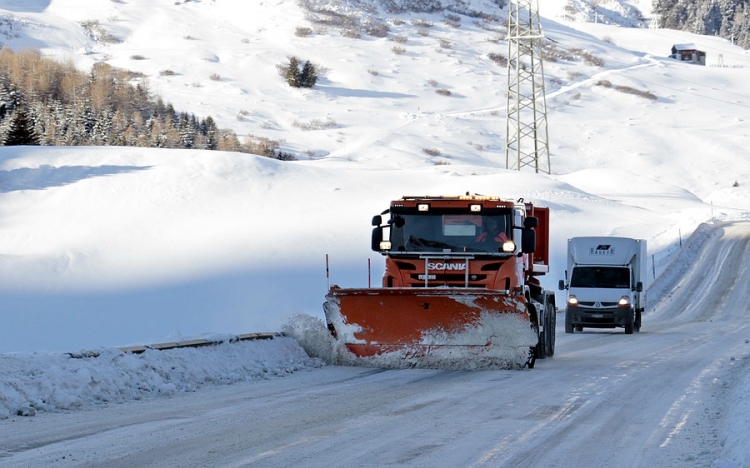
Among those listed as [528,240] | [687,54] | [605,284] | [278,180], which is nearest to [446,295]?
[528,240]

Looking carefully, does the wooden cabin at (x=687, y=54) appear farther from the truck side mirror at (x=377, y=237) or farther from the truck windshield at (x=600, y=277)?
the truck side mirror at (x=377, y=237)

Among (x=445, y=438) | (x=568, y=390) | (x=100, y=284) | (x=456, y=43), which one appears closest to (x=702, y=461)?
(x=445, y=438)

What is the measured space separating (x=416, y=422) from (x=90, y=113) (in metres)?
86.1

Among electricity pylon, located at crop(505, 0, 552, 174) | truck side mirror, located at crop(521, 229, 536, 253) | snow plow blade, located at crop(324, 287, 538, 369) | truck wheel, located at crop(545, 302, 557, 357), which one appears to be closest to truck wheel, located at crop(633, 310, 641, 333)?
truck wheel, located at crop(545, 302, 557, 357)

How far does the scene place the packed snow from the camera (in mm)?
18297

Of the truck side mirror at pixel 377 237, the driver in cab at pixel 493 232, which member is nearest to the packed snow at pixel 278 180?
the truck side mirror at pixel 377 237

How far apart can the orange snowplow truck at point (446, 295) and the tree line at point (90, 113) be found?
63529 millimetres

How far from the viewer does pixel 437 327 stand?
1537cm

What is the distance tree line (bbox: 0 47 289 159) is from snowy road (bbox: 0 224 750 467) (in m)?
66.3

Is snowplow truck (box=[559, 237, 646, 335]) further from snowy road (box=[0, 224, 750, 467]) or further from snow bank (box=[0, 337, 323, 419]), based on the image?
snow bank (box=[0, 337, 323, 419])

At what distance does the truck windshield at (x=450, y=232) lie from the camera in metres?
16.2

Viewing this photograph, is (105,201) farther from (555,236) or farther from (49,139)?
(49,139)

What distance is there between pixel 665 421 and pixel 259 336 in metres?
7.46

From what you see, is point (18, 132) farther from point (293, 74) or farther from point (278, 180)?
point (293, 74)
